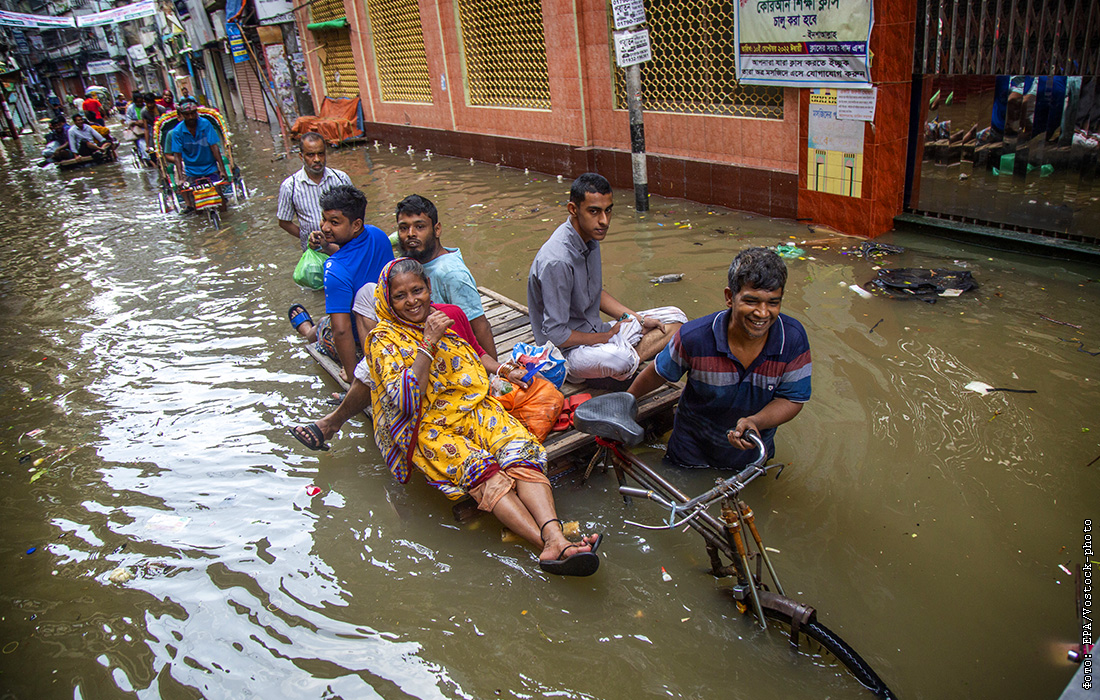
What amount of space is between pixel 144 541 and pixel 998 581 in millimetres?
4332

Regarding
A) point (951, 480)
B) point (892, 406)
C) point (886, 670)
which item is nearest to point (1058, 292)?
point (892, 406)

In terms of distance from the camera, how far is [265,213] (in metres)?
11.2

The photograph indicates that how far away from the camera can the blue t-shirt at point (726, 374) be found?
3012 mm

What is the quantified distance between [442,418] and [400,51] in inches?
583

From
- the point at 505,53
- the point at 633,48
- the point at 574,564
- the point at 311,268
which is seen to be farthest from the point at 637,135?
the point at 574,564

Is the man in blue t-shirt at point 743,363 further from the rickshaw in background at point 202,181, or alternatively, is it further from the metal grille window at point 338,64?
the metal grille window at point 338,64

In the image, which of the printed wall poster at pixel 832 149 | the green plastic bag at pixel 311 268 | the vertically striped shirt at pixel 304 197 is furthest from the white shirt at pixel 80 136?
the printed wall poster at pixel 832 149

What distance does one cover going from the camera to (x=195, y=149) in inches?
410

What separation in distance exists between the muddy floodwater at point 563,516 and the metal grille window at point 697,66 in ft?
8.66

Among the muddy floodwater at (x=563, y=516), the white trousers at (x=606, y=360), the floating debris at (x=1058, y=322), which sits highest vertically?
the white trousers at (x=606, y=360)

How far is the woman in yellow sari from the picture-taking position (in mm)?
3238

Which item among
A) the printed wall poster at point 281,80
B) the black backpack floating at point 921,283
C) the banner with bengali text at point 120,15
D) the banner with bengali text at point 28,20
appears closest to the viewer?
the black backpack floating at point 921,283

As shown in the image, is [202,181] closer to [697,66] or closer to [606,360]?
[697,66]

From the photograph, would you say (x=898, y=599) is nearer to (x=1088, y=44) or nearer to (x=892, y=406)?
(x=892, y=406)
